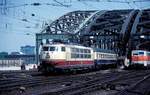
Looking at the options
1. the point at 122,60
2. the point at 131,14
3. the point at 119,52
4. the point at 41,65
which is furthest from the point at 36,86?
the point at 131,14

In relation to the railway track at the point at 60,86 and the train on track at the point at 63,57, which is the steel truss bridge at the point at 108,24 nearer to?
the train on track at the point at 63,57

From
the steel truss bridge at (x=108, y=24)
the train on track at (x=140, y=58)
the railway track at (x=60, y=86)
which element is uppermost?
the steel truss bridge at (x=108, y=24)

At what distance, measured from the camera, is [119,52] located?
74.6 metres

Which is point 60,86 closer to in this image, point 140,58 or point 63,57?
point 63,57

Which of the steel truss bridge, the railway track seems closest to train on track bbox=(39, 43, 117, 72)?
the railway track

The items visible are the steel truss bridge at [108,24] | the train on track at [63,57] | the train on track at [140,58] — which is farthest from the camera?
the steel truss bridge at [108,24]

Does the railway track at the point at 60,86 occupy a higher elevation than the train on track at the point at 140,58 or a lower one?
lower

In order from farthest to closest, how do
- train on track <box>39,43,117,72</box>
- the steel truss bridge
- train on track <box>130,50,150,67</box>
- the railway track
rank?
the steel truss bridge, train on track <box>130,50,150,67</box>, train on track <box>39,43,117,72</box>, the railway track

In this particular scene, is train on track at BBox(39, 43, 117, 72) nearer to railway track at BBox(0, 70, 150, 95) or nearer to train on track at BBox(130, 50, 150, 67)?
railway track at BBox(0, 70, 150, 95)

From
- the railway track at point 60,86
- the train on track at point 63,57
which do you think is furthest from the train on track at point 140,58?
the railway track at point 60,86

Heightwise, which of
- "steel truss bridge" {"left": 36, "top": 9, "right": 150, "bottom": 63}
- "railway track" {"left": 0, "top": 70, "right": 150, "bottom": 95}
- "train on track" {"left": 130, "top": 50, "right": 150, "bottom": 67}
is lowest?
"railway track" {"left": 0, "top": 70, "right": 150, "bottom": 95}

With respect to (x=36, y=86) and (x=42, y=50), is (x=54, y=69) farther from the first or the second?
(x=36, y=86)

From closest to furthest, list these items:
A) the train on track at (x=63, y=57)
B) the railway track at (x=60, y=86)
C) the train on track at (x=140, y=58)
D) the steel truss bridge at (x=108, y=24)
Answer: the railway track at (x=60, y=86) → the train on track at (x=63, y=57) → the train on track at (x=140, y=58) → the steel truss bridge at (x=108, y=24)

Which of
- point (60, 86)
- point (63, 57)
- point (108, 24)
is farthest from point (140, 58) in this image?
point (108, 24)
